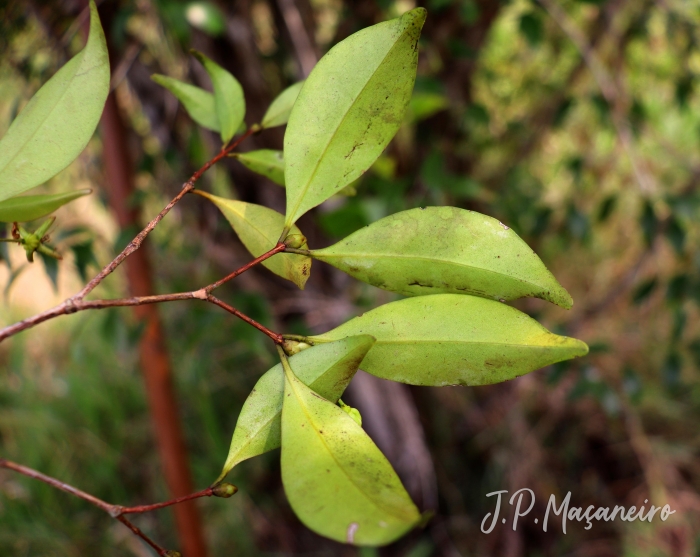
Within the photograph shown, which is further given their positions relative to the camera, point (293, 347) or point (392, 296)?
point (392, 296)

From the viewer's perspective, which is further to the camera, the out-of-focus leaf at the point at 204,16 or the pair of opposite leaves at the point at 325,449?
the out-of-focus leaf at the point at 204,16

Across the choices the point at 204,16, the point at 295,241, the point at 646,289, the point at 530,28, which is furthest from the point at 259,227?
the point at 646,289

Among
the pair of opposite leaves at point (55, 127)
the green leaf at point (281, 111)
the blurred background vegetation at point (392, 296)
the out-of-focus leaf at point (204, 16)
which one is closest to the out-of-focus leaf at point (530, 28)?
the blurred background vegetation at point (392, 296)

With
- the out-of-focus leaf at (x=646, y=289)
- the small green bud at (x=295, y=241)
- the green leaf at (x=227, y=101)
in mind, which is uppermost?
the green leaf at (x=227, y=101)

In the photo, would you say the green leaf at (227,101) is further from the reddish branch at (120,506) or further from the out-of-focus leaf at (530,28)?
the out-of-focus leaf at (530,28)

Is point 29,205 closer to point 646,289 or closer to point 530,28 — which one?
point 530,28

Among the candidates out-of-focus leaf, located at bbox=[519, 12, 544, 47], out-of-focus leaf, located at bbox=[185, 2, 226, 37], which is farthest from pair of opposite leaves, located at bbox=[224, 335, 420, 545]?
out-of-focus leaf, located at bbox=[519, 12, 544, 47]

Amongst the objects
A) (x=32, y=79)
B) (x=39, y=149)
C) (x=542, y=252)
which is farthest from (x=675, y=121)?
(x=39, y=149)
